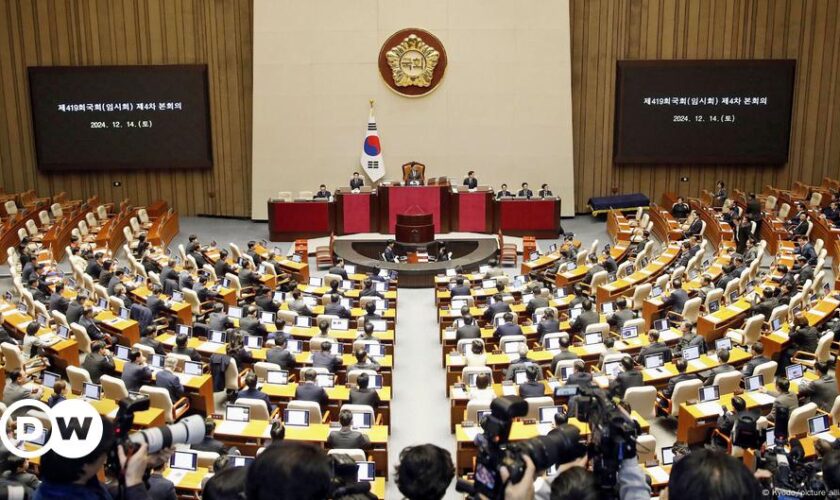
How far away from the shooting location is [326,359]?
11.4m

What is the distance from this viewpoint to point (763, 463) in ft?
18.7

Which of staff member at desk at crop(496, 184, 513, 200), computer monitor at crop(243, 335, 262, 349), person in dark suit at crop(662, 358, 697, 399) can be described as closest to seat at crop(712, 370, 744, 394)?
person in dark suit at crop(662, 358, 697, 399)

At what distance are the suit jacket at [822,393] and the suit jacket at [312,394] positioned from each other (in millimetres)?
5723

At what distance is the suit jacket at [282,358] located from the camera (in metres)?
11.5

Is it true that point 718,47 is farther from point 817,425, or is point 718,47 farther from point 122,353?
point 122,353

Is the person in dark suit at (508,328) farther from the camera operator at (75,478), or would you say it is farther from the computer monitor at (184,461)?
the camera operator at (75,478)

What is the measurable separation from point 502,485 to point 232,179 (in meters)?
21.8

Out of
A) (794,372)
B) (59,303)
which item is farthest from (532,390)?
(59,303)

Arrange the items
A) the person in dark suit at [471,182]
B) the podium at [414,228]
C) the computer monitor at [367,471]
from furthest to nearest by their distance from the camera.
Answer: the person in dark suit at [471,182], the podium at [414,228], the computer monitor at [367,471]

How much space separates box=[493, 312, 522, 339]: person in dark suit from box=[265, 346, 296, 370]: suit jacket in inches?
123

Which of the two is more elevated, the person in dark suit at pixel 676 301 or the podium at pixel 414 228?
the podium at pixel 414 228

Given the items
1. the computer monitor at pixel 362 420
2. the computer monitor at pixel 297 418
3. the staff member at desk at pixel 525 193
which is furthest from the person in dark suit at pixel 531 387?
the staff member at desk at pixel 525 193

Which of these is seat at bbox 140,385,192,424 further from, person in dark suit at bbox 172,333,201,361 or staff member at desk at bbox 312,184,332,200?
staff member at desk at bbox 312,184,332,200

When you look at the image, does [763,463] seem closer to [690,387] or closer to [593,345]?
[690,387]
